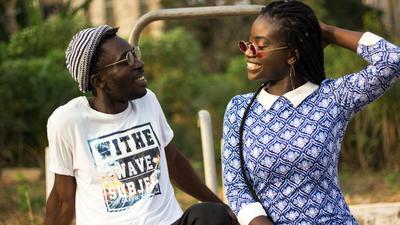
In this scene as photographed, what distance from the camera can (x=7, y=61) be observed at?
464 inches

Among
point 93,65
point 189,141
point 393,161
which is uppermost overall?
point 93,65

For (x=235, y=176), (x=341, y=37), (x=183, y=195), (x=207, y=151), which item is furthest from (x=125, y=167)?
(x=183, y=195)

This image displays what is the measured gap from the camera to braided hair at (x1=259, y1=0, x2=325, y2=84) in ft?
10.4

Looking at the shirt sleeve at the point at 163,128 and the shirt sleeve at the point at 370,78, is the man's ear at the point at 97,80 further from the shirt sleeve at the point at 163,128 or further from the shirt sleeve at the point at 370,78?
the shirt sleeve at the point at 370,78

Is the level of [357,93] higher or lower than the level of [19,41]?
higher

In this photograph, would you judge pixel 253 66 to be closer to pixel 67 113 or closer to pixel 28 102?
pixel 67 113

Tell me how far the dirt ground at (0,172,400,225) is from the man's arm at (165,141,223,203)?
2.65 m

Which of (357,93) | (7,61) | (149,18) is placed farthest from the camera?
(7,61)

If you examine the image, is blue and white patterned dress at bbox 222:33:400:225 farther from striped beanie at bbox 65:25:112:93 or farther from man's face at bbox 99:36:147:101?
striped beanie at bbox 65:25:112:93

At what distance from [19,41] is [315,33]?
403 inches

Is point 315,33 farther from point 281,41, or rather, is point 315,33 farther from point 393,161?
point 393,161

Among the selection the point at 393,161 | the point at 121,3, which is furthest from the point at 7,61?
the point at 121,3

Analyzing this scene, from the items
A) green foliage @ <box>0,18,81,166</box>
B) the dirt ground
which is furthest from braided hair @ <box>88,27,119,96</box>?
green foliage @ <box>0,18,81,166</box>

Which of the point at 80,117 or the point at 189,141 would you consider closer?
the point at 80,117
